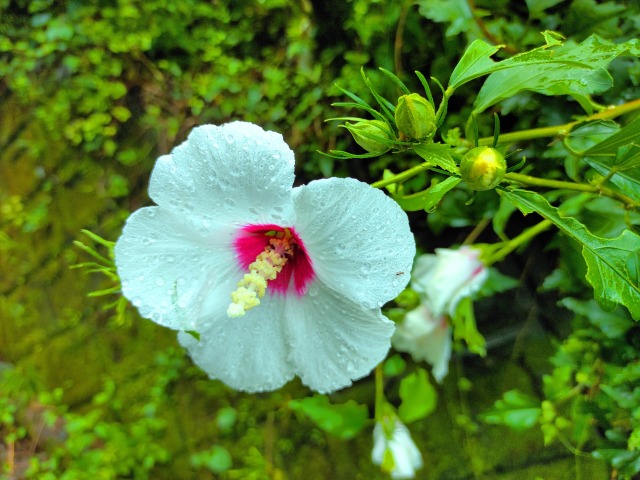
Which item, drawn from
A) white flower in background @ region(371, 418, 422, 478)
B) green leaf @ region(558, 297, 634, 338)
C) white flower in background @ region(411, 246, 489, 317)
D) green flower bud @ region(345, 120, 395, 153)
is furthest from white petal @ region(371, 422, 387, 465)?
green flower bud @ region(345, 120, 395, 153)

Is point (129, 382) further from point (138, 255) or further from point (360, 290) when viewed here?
point (360, 290)

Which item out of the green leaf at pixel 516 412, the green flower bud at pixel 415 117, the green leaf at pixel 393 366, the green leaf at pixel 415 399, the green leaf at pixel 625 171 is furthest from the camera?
the green leaf at pixel 393 366

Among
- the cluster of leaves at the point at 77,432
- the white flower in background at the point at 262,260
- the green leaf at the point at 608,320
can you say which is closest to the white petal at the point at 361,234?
the white flower in background at the point at 262,260

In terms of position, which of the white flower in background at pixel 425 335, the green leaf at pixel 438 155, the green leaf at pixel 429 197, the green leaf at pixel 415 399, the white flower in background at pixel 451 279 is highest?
the green leaf at pixel 438 155

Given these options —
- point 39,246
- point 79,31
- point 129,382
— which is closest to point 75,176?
point 39,246

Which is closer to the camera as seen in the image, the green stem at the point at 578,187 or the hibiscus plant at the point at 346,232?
the hibiscus plant at the point at 346,232

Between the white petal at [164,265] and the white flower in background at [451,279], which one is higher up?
the white petal at [164,265]

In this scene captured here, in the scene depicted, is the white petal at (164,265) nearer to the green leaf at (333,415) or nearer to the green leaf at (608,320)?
the green leaf at (333,415)

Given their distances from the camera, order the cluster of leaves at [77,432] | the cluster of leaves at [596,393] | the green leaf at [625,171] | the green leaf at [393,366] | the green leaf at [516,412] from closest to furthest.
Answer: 1. the green leaf at [625,171]
2. the cluster of leaves at [596,393]
3. the green leaf at [516,412]
4. the green leaf at [393,366]
5. the cluster of leaves at [77,432]
